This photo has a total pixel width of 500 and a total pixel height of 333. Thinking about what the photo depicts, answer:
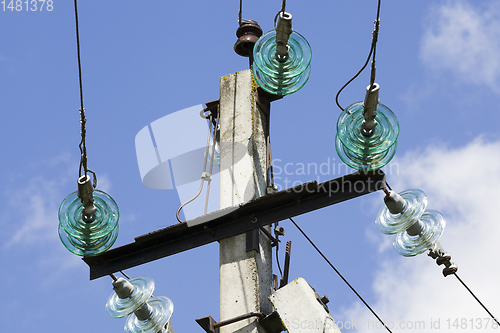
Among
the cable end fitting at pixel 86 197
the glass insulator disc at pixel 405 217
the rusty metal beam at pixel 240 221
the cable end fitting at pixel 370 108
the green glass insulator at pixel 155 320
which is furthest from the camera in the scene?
the green glass insulator at pixel 155 320

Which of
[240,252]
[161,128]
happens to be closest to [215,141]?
[161,128]

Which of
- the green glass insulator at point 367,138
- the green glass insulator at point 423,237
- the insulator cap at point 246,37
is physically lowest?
the green glass insulator at point 423,237

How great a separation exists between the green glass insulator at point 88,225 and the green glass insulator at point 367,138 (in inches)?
86.9

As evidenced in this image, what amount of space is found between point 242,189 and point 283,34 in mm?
1655

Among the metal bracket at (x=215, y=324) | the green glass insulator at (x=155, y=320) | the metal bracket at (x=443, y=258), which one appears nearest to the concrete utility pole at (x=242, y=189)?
the metal bracket at (x=215, y=324)

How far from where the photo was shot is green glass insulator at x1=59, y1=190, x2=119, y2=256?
23.1 feet

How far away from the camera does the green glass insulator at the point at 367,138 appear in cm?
644

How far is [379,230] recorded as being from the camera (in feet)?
23.5

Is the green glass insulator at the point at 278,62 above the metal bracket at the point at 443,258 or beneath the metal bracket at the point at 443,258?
above

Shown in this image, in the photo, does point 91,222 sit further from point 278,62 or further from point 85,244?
point 278,62

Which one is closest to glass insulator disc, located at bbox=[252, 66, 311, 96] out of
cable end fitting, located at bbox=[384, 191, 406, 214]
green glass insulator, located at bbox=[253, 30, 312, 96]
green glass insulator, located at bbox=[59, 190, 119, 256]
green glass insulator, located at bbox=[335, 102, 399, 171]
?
green glass insulator, located at bbox=[253, 30, 312, 96]

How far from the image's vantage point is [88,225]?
23.1 ft

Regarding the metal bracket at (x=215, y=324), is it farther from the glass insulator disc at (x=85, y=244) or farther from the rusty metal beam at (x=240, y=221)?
the glass insulator disc at (x=85, y=244)

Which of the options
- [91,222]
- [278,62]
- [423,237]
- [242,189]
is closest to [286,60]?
[278,62]
